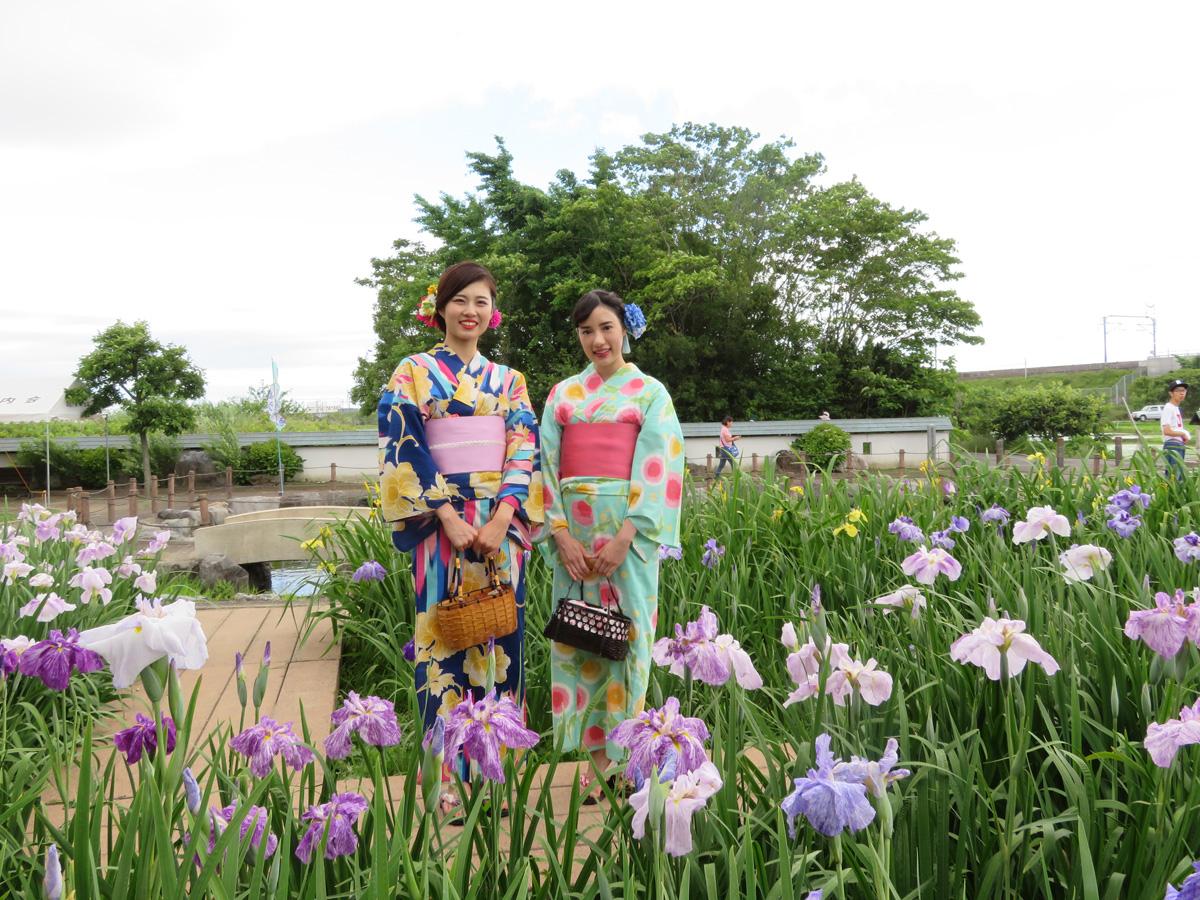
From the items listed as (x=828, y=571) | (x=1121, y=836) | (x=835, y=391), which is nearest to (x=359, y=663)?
(x=828, y=571)

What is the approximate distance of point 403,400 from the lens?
2.52 metres

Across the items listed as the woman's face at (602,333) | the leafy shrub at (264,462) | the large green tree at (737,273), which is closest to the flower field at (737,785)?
the woman's face at (602,333)

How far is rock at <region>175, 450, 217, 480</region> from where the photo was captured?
1891 cm

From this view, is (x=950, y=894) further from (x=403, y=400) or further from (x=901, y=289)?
(x=901, y=289)

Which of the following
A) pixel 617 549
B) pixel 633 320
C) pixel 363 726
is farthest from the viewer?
pixel 633 320

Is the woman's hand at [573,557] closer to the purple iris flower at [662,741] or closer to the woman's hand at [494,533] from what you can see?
the woman's hand at [494,533]

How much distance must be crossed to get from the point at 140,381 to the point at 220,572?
1524cm

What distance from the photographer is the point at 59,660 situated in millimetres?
1222

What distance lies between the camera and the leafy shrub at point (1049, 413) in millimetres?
21250

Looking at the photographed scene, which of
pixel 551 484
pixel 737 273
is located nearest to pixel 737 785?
pixel 551 484

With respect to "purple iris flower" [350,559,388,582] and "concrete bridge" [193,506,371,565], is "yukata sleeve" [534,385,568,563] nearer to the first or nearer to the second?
"purple iris flower" [350,559,388,582]

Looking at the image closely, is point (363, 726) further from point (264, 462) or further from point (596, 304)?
point (264, 462)

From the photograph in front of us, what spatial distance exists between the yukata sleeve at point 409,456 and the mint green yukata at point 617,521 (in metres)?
0.36

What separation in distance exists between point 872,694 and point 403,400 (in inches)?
64.1
